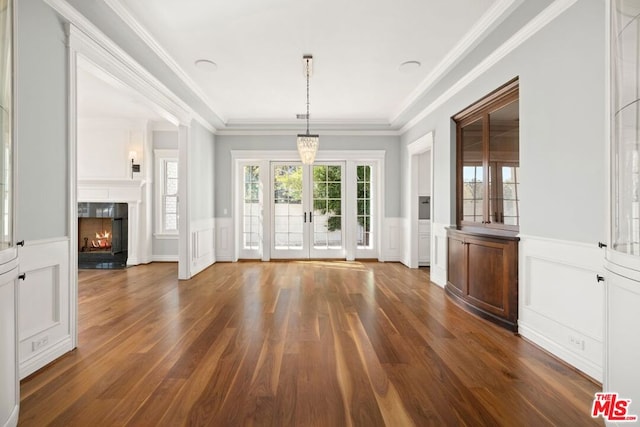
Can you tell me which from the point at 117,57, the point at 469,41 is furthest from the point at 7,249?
the point at 469,41

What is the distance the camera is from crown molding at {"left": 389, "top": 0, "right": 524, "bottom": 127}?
2697mm

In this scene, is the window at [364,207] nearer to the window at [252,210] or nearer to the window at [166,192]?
the window at [252,210]

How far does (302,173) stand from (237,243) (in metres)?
2.09

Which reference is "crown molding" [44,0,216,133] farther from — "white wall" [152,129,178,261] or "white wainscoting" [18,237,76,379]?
"white wall" [152,129,178,261]

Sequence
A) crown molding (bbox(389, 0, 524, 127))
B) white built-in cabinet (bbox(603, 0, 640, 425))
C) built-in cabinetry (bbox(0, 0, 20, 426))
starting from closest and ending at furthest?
white built-in cabinet (bbox(603, 0, 640, 425)) → built-in cabinetry (bbox(0, 0, 20, 426)) → crown molding (bbox(389, 0, 524, 127))

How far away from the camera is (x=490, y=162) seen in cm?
365

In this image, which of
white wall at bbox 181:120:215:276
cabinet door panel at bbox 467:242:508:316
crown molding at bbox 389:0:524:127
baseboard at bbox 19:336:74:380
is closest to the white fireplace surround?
white wall at bbox 181:120:215:276

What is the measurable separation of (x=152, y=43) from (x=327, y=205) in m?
4.42

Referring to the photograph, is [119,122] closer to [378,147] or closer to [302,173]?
[302,173]

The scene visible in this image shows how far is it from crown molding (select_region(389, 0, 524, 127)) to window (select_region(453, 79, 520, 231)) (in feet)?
1.82

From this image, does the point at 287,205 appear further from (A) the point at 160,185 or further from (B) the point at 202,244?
(A) the point at 160,185

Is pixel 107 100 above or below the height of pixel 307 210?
above

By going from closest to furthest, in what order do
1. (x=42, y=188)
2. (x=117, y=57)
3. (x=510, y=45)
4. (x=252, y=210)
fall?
1. (x=42, y=188)
2. (x=510, y=45)
3. (x=117, y=57)
4. (x=252, y=210)

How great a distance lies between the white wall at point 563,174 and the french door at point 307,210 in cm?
411
